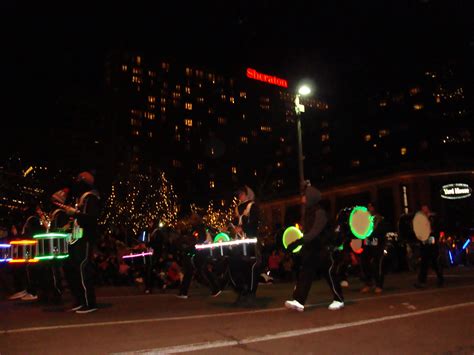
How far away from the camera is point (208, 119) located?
147 metres

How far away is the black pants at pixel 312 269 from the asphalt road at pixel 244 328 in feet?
0.92

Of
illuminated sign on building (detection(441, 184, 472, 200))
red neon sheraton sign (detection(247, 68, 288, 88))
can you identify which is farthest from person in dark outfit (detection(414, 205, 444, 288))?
illuminated sign on building (detection(441, 184, 472, 200))

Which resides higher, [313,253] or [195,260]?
[313,253]

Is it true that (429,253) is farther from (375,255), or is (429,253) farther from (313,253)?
(313,253)

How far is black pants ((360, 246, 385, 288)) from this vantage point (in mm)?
11438

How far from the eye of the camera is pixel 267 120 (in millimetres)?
117062

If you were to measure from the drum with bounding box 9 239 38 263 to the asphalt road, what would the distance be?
2.97 feet

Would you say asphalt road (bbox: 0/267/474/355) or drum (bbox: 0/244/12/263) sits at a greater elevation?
drum (bbox: 0/244/12/263)

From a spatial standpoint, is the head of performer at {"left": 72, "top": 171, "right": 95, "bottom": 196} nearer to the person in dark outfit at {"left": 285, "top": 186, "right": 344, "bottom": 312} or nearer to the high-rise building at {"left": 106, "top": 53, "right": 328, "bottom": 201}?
the person in dark outfit at {"left": 285, "top": 186, "right": 344, "bottom": 312}

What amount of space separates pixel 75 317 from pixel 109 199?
27259 mm

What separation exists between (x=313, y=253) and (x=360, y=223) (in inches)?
140

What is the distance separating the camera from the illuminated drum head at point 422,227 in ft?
39.7

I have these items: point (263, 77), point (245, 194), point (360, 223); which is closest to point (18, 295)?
point (245, 194)

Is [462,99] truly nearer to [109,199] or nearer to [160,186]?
[160,186]
